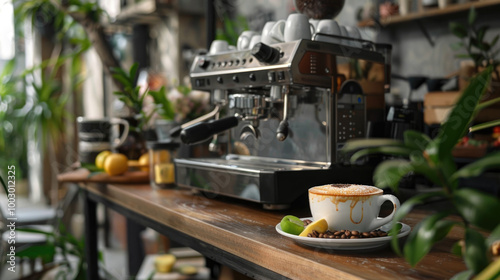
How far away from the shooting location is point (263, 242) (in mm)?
813

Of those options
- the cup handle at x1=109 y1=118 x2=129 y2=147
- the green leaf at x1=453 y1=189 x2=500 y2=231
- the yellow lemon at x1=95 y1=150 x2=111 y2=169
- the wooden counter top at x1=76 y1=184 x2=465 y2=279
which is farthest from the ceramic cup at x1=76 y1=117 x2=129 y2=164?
the green leaf at x1=453 y1=189 x2=500 y2=231

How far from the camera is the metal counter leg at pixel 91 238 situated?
183 centimetres

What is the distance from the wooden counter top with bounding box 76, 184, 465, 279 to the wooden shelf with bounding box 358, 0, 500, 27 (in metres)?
1.59

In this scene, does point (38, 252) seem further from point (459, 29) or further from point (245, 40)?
point (459, 29)

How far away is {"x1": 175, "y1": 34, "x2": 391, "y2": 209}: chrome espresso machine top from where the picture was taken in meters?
1.09

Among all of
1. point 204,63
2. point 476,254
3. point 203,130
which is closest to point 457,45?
point 204,63

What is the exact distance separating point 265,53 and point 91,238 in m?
1.12

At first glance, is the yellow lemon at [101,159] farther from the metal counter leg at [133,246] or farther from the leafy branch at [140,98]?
the metal counter leg at [133,246]

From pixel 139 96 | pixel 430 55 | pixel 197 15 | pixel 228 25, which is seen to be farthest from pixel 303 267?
pixel 197 15

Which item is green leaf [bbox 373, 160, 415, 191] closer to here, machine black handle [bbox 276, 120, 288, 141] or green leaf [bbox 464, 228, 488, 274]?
green leaf [bbox 464, 228, 488, 274]

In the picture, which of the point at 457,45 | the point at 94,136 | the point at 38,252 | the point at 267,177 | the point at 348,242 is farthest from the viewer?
the point at 457,45

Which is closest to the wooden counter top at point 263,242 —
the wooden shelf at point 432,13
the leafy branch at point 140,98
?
the leafy branch at point 140,98

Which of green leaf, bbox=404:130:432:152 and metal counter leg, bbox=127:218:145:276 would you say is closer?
green leaf, bbox=404:130:432:152

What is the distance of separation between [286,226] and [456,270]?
27cm
